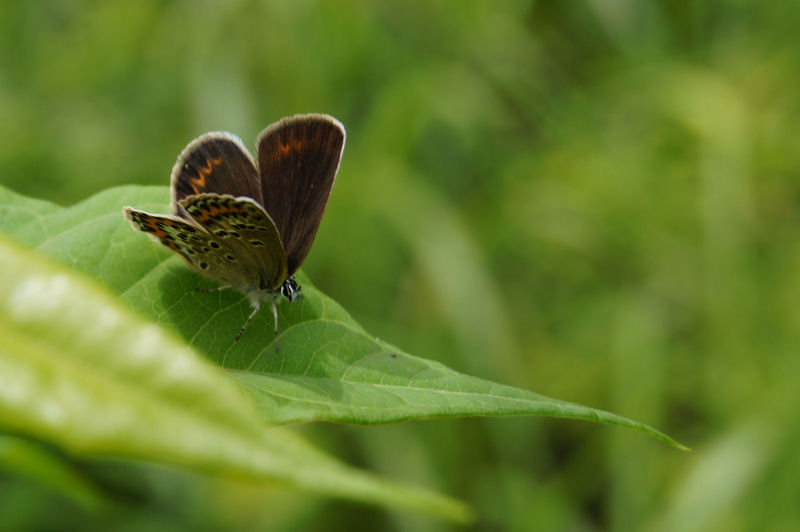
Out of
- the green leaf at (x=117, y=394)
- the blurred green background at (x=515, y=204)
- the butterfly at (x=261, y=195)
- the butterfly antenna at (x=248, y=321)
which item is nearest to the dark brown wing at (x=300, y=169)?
the butterfly at (x=261, y=195)

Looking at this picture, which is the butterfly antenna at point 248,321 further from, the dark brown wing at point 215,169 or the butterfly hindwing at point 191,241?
the dark brown wing at point 215,169

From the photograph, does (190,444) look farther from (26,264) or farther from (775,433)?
(775,433)

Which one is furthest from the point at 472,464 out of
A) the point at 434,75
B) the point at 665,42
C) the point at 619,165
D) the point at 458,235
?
the point at 665,42

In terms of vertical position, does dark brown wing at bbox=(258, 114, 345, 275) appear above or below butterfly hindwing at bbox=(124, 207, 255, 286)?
above

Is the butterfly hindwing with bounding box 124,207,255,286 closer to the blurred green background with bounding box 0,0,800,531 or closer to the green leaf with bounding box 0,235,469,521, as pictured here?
the green leaf with bounding box 0,235,469,521

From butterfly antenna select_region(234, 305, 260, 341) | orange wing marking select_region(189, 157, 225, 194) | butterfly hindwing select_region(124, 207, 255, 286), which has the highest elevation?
orange wing marking select_region(189, 157, 225, 194)

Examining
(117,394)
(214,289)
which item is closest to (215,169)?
(214,289)

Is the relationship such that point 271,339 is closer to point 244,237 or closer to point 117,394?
point 244,237

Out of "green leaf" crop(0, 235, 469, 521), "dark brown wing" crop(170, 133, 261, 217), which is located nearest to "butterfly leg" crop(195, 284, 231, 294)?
"dark brown wing" crop(170, 133, 261, 217)
